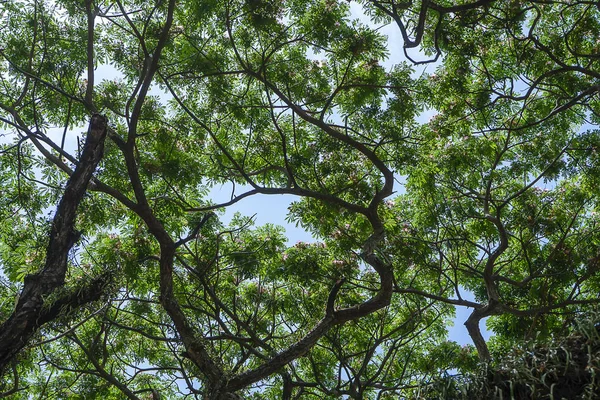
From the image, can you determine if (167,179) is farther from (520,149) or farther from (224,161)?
(520,149)

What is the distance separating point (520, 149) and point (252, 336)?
5.53m

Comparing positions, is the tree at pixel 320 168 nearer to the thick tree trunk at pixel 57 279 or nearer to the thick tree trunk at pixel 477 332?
the thick tree trunk at pixel 477 332

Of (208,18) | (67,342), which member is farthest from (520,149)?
(67,342)

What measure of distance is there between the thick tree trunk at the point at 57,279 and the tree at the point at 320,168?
345cm

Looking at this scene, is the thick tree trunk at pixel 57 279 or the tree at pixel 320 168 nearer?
the thick tree trunk at pixel 57 279

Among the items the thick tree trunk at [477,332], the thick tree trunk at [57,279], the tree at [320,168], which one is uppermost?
the tree at [320,168]

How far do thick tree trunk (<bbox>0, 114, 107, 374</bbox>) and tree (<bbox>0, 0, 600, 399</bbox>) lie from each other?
136 inches

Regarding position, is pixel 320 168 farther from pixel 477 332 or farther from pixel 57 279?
pixel 57 279

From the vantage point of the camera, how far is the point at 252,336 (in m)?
8.48

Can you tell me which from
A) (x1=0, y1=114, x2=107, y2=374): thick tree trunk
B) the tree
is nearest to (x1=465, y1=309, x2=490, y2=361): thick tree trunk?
the tree

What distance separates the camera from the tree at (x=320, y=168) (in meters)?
A: 8.25

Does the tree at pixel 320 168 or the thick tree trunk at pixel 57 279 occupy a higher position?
the tree at pixel 320 168

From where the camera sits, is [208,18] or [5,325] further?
[208,18]

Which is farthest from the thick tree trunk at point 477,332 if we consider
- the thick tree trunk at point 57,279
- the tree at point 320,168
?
the thick tree trunk at point 57,279
